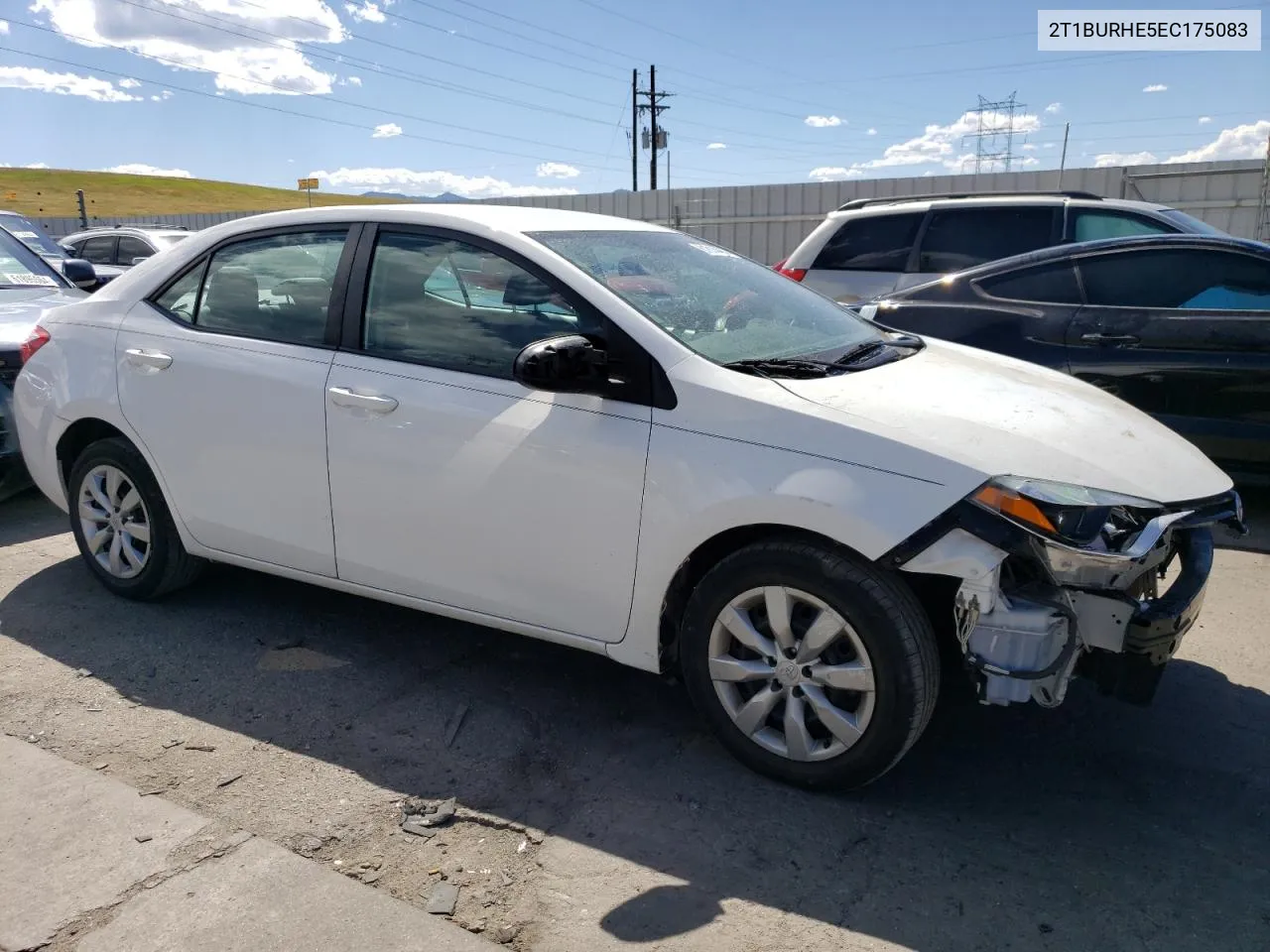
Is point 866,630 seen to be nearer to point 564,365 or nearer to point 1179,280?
point 564,365

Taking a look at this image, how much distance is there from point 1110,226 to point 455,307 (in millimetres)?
6244

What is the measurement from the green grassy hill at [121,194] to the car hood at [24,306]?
5914cm

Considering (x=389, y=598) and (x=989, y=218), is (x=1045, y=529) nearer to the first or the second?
(x=389, y=598)

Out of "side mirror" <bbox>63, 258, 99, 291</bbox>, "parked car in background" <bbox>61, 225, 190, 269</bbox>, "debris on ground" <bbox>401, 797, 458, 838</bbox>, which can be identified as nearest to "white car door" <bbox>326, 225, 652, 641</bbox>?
"debris on ground" <bbox>401, 797, 458, 838</bbox>

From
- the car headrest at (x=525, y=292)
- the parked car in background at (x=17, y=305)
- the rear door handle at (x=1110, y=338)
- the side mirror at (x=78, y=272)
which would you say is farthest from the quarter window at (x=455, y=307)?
the side mirror at (x=78, y=272)

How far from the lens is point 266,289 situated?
3904 millimetres

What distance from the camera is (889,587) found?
8.89ft

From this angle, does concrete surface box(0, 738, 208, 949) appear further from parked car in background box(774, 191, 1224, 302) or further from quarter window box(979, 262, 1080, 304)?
parked car in background box(774, 191, 1224, 302)

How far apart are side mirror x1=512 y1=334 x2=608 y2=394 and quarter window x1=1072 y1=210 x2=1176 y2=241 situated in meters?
5.93

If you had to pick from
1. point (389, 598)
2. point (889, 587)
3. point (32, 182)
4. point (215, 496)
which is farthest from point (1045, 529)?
point (32, 182)

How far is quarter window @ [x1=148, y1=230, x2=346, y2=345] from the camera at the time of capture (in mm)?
3730

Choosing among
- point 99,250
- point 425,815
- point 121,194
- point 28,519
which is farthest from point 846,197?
point 121,194

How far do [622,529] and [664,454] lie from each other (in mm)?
275

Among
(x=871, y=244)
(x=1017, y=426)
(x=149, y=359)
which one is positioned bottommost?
(x=1017, y=426)
